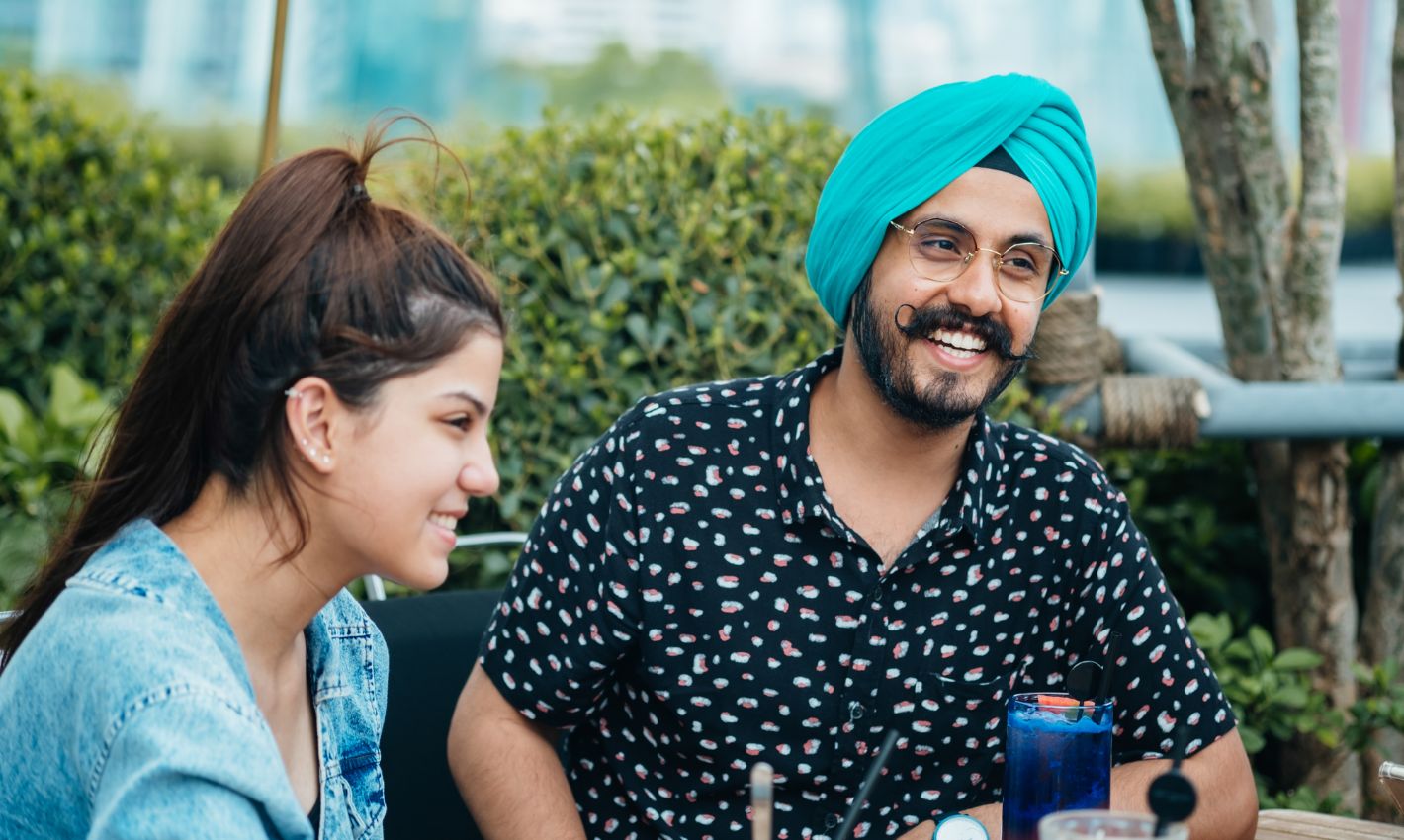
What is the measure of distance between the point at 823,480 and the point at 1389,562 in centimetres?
175

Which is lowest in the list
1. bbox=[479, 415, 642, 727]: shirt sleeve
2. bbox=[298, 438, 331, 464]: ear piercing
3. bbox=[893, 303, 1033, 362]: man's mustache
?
bbox=[479, 415, 642, 727]: shirt sleeve

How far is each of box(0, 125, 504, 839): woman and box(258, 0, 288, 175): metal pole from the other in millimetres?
1980

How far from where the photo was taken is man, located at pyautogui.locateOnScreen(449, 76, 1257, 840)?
205cm

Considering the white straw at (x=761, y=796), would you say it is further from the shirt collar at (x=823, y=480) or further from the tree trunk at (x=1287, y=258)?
the tree trunk at (x=1287, y=258)

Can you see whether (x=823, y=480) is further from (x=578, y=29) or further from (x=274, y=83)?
(x=578, y=29)

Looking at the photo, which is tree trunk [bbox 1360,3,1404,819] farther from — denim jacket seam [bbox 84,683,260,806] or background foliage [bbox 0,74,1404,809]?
denim jacket seam [bbox 84,683,260,806]

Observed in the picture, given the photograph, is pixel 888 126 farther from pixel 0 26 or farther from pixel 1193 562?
pixel 0 26

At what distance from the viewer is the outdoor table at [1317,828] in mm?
2010

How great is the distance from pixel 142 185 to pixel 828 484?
9.66 feet

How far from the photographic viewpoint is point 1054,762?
1645 millimetres

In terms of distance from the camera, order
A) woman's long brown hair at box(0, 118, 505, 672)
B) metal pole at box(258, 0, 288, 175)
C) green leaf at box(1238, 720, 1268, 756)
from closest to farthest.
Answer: woman's long brown hair at box(0, 118, 505, 672) < green leaf at box(1238, 720, 1268, 756) < metal pole at box(258, 0, 288, 175)

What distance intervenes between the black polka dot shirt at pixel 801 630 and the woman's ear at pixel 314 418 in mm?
597

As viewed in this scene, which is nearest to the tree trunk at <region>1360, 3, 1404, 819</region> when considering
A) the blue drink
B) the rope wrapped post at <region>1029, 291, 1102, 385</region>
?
the rope wrapped post at <region>1029, 291, 1102, 385</region>

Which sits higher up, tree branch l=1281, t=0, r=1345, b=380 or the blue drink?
tree branch l=1281, t=0, r=1345, b=380
